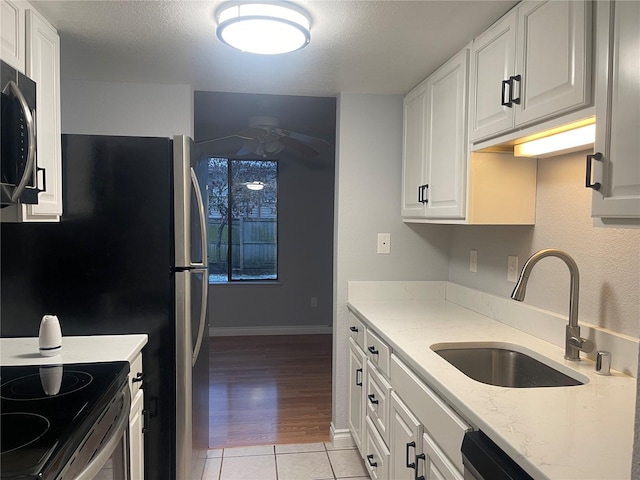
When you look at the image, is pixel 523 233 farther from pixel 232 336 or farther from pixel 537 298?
pixel 232 336

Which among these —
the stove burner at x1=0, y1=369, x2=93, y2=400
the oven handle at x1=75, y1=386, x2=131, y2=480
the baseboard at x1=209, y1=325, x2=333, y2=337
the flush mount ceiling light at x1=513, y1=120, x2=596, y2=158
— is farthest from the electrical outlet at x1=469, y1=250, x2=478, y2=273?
the baseboard at x1=209, y1=325, x2=333, y2=337

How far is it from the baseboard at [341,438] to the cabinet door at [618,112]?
2.23m

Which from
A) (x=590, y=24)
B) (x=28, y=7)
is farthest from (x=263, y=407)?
(x=590, y=24)

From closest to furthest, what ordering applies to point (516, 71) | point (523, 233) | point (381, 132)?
point (516, 71) → point (523, 233) → point (381, 132)

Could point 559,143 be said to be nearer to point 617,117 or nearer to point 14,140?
point 617,117

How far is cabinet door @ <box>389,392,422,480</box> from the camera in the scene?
162 cm

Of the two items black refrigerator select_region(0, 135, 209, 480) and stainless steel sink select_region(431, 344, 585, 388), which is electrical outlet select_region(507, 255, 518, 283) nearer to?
stainless steel sink select_region(431, 344, 585, 388)

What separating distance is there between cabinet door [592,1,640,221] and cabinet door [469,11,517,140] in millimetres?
456

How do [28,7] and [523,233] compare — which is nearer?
[28,7]

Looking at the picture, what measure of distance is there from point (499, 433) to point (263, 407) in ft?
8.68

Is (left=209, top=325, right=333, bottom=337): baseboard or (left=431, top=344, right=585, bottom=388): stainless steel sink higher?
(left=431, top=344, right=585, bottom=388): stainless steel sink

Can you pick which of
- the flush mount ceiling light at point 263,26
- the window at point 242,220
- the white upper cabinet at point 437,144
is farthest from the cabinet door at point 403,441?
the window at point 242,220

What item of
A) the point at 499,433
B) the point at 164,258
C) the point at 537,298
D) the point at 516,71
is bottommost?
the point at 499,433

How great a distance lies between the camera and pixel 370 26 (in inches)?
72.1
